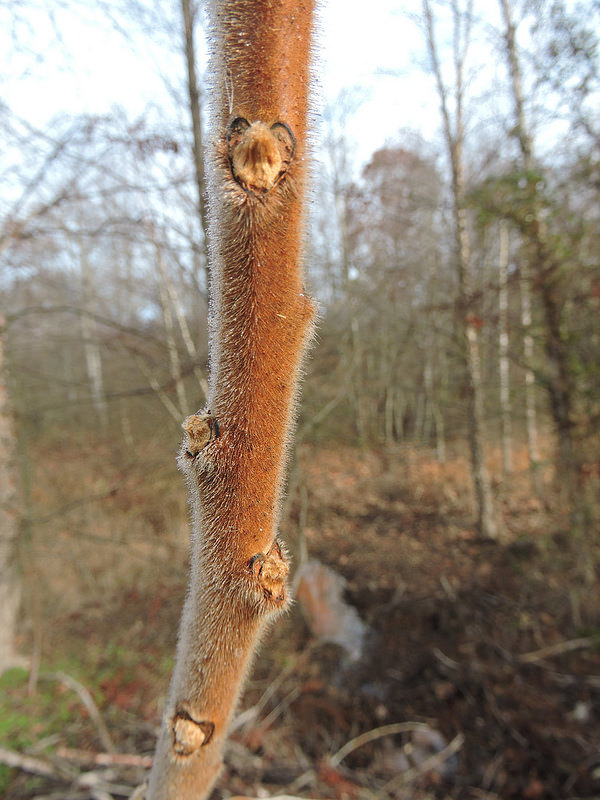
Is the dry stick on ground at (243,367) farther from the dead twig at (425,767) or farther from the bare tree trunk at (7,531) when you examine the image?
the bare tree trunk at (7,531)

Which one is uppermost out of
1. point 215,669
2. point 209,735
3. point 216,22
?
point 216,22

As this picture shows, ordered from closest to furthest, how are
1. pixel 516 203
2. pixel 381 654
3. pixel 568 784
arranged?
pixel 568 784
pixel 381 654
pixel 516 203

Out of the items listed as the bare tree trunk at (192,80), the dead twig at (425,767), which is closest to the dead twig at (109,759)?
the dead twig at (425,767)

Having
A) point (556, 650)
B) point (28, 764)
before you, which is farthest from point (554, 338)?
point (28, 764)

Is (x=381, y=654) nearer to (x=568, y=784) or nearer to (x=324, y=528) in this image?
(x=568, y=784)

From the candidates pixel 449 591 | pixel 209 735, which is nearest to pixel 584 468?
pixel 449 591

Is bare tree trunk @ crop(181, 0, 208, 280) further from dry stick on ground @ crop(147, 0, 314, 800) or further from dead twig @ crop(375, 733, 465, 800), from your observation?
dead twig @ crop(375, 733, 465, 800)
